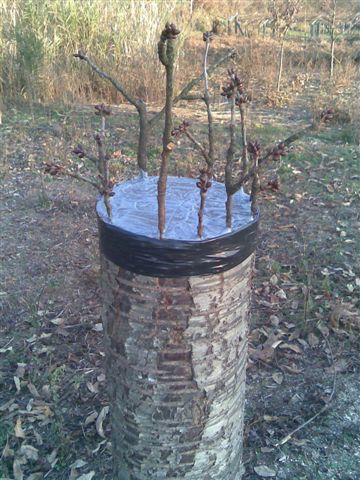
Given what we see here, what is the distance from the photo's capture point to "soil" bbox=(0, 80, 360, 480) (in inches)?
108

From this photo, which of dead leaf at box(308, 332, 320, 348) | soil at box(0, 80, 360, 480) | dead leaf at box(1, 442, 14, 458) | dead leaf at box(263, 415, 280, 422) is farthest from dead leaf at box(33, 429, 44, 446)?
dead leaf at box(308, 332, 320, 348)

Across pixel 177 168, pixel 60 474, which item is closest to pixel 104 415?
pixel 60 474

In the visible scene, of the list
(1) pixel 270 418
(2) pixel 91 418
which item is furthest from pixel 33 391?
(1) pixel 270 418

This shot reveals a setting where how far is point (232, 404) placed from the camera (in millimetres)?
1891

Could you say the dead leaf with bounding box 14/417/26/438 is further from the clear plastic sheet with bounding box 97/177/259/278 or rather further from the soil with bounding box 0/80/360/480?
the clear plastic sheet with bounding box 97/177/259/278

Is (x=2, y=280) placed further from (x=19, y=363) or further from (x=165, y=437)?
(x=165, y=437)

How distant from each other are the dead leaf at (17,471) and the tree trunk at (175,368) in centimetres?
87

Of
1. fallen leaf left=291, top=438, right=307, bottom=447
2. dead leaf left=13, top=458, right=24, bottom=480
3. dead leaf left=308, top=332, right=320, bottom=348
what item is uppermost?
dead leaf left=308, top=332, right=320, bottom=348

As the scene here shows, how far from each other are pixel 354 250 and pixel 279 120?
3740mm

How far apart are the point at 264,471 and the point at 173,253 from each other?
1.53m

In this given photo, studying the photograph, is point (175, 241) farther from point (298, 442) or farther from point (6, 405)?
point (6, 405)

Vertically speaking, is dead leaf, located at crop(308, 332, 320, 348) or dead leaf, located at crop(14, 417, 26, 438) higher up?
dead leaf, located at crop(308, 332, 320, 348)

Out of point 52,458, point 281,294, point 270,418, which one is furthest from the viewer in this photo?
point 281,294

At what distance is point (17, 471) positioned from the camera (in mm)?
2605
